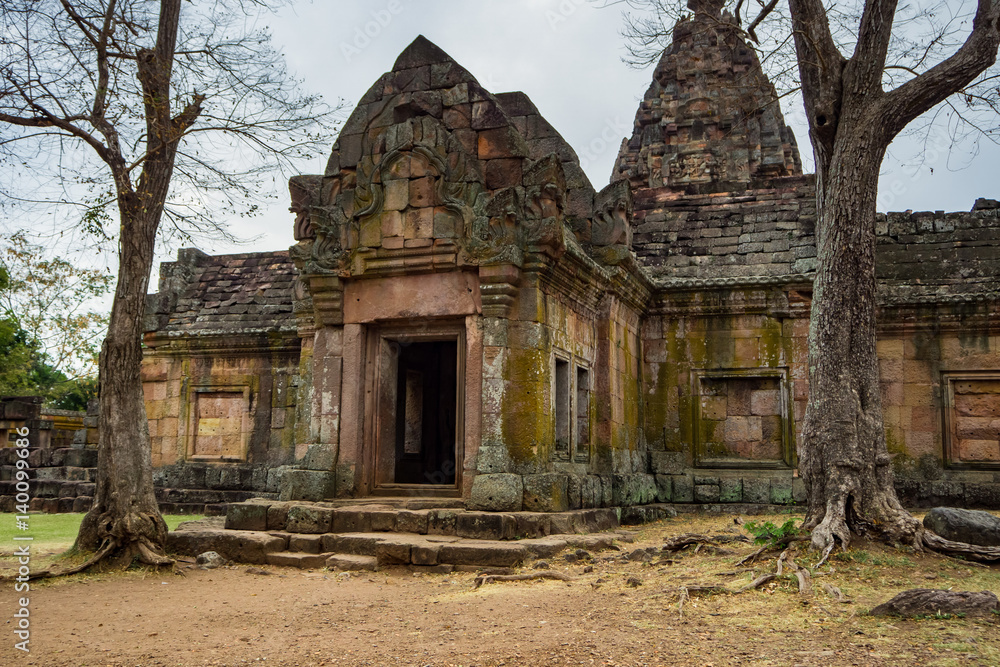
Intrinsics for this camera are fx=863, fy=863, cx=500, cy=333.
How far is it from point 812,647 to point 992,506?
8.14m

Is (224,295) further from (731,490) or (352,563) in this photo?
(731,490)

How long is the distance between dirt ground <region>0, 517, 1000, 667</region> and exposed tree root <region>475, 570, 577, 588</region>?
0.05m

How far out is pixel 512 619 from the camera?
17.9 ft

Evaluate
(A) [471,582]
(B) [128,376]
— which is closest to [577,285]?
(A) [471,582]

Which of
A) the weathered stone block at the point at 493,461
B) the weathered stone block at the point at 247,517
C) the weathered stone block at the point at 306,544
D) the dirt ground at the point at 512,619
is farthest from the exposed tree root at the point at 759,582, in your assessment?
the weathered stone block at the point at 247,517

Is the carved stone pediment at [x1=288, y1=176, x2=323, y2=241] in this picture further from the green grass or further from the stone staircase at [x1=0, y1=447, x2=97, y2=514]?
the stone staircase at [x1=0, y1=447, x2=97, y2=514]

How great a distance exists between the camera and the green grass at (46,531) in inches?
363

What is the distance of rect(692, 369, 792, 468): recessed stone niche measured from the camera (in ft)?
39.7

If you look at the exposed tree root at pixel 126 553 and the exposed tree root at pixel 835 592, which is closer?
the exposed tree root at pixel 835 592

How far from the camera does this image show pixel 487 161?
9.25 m

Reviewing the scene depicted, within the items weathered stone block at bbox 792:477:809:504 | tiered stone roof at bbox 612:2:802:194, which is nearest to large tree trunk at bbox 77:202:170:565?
weathered stone block at bbox 792:477:809:504

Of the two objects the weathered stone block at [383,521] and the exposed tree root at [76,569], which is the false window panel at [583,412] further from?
the exposed tree root at [76,569]

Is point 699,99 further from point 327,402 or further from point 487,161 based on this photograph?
point 327,402

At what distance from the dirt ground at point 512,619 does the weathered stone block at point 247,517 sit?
115cm
